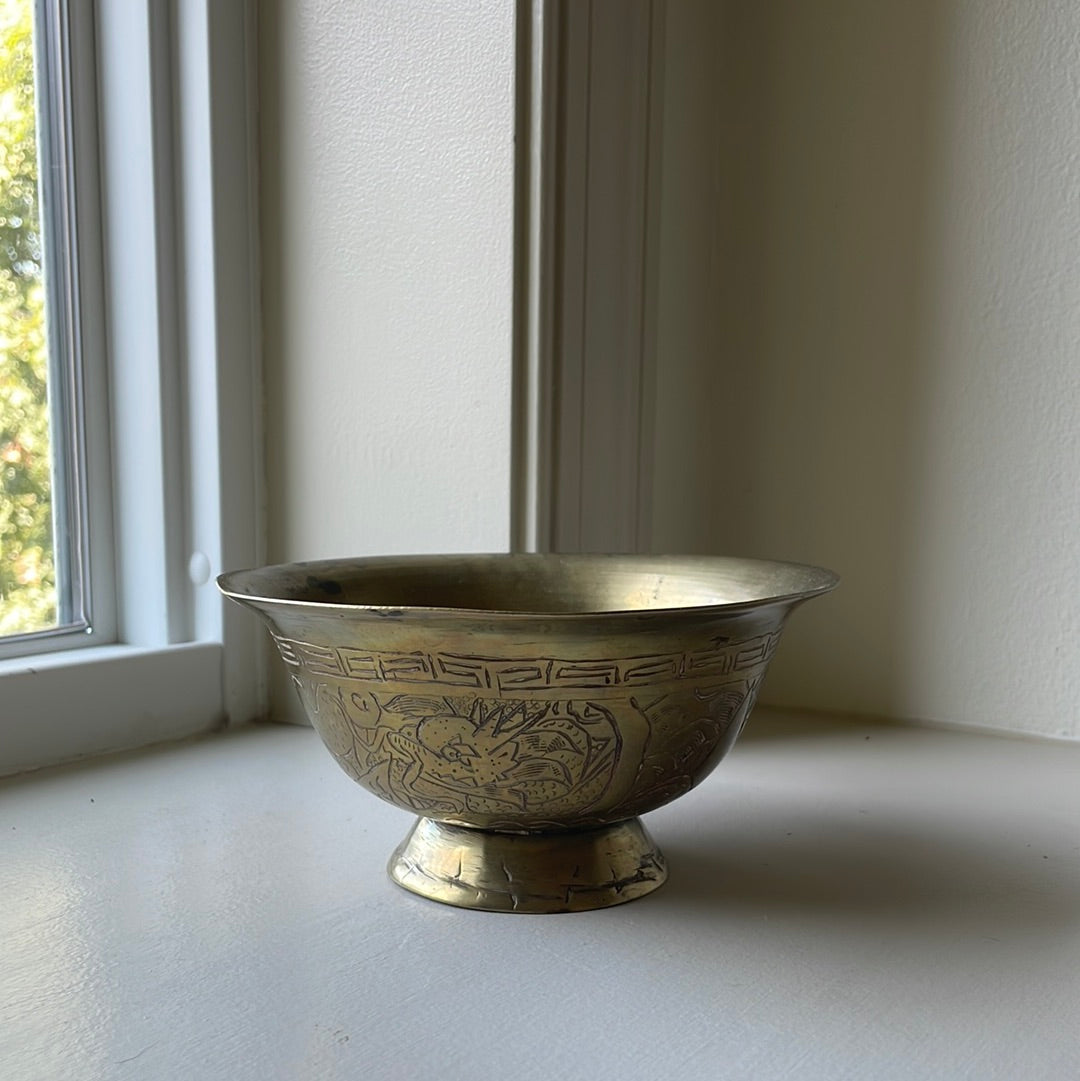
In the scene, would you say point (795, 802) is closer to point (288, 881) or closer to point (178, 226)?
point (288, 881)

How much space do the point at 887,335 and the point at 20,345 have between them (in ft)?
2.38

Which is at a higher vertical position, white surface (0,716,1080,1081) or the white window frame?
the white window frame

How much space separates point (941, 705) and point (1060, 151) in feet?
1.57

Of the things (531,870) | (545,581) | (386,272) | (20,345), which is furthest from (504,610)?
(20,345)

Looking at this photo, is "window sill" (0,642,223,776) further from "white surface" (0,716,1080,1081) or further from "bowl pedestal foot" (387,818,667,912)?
"bowl pedestal foot" (387,818,667,912)

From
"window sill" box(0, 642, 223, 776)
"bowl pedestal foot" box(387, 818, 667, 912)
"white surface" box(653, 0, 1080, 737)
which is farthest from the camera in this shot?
"white surface" box(653, 0, 1080, 737)

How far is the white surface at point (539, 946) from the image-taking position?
1.59 ft

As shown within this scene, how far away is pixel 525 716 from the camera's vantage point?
1.83 feet

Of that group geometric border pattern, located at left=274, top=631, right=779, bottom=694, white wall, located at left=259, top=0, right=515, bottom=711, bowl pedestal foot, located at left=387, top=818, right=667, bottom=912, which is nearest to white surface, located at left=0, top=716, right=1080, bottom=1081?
bowl pedestal foot, located at left=387, top=818, right=667, bottom=912

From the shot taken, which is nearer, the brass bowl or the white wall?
the brass bowl

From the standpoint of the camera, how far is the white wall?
3.02 ft

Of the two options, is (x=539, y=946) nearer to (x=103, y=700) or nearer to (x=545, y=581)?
(x=545, y=581)

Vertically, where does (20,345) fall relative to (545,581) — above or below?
above

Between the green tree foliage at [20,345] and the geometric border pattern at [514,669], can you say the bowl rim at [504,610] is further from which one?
the green tree foliage at [20,345]
